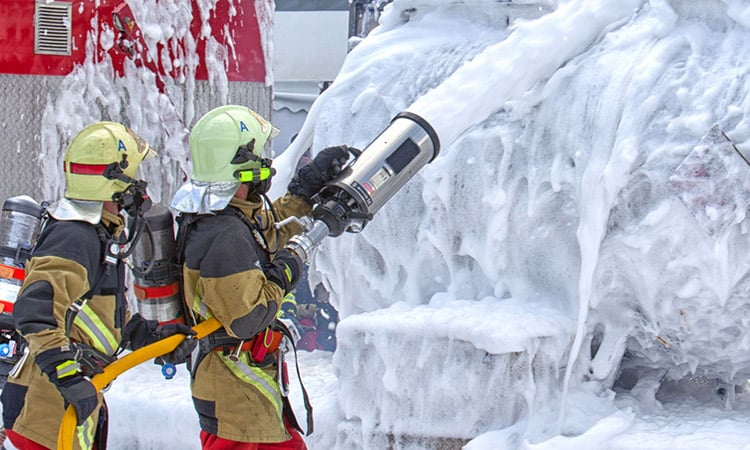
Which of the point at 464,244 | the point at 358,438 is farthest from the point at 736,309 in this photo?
the point at 358,438

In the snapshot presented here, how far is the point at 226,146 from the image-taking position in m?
3.31

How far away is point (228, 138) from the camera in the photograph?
10.9 ft

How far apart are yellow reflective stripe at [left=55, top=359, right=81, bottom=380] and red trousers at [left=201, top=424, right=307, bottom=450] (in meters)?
0.58

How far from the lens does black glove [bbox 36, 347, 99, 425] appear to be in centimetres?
294

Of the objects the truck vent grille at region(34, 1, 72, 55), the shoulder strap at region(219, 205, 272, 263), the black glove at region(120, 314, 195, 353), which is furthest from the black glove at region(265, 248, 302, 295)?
the truck vent grille at region(34, 1, 72, 55)

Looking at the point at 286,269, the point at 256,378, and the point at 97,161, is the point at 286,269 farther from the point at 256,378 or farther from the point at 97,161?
the point at 97,161

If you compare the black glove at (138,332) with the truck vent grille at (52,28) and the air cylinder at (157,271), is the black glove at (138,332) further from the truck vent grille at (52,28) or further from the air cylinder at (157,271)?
the truck vent grille at (52,28)

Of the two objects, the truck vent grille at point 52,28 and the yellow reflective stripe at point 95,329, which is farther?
the truck vent grille at point 52,28

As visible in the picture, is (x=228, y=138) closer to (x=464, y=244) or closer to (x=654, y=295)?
(x=464, y=244)

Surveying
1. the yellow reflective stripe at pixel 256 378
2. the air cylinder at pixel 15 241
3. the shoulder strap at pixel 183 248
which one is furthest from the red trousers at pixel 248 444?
the air cylinder at pixel 15 241

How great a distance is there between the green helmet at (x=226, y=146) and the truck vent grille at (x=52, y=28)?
8.40 ft

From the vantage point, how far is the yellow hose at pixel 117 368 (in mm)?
2980

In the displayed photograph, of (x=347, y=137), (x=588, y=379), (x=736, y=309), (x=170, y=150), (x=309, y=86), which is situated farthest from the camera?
A: (x=309, y=86)

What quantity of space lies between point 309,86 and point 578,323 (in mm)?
7229
